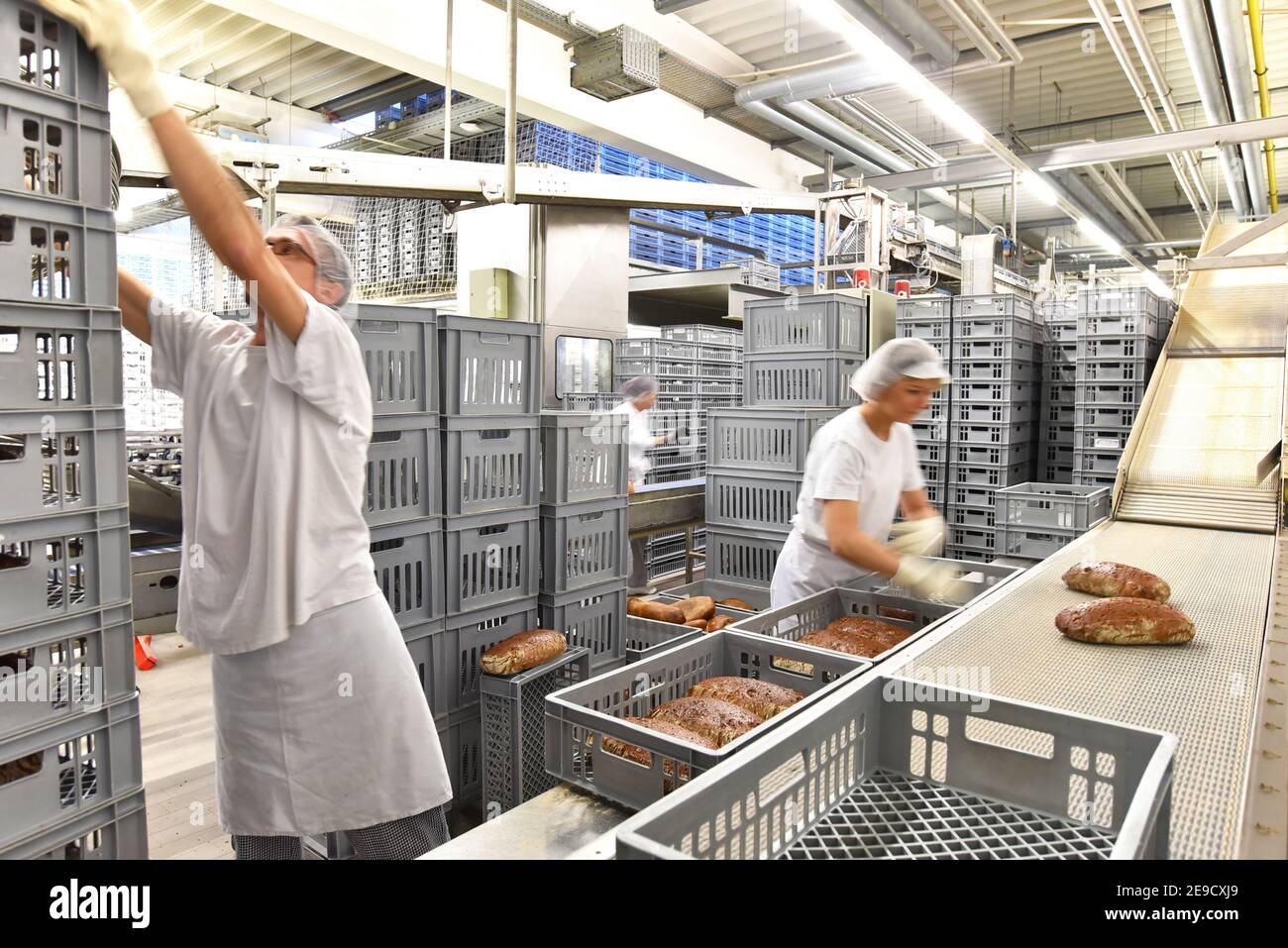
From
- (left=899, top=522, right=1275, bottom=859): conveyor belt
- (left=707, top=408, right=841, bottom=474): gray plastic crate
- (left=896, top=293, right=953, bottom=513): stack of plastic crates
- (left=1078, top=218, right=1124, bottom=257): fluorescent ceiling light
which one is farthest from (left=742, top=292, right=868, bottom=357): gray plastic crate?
(left=1078, top=218, right=1124, bottom=257): fluorescent ceiling light

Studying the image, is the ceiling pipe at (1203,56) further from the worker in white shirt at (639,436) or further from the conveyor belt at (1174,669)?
the conveyor belt at (1174,669)

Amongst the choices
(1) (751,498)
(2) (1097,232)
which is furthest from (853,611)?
(2) (1097,232)

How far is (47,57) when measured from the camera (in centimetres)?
138

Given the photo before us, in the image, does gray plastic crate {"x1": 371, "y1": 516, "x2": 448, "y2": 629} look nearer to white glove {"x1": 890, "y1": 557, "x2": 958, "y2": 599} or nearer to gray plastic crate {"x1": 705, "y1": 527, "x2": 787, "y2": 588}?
white glove {"x1": 890, "y1": 557, "x2": 958, "y2": 599}

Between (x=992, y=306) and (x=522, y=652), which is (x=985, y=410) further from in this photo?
(x=522, y=652)

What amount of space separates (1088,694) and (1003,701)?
0.53 meters

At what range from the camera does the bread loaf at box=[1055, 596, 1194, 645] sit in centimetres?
177

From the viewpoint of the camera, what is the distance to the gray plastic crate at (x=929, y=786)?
3.12 ft

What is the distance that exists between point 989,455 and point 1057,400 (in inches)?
40.2

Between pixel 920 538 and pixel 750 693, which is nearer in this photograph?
pixel 750 693

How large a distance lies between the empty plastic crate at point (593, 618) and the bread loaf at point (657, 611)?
30 cm

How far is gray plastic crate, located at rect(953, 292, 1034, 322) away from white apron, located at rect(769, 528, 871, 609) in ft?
11.9

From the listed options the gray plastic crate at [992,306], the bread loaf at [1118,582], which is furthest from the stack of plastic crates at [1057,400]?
the bread loaf at [1118,582]

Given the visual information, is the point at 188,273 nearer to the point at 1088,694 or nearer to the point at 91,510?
the point at 91,510
